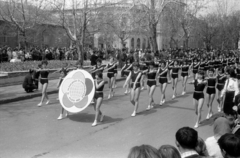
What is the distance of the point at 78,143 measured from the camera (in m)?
7.50

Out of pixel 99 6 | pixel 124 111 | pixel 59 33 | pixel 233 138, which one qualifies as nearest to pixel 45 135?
pixel 124 111

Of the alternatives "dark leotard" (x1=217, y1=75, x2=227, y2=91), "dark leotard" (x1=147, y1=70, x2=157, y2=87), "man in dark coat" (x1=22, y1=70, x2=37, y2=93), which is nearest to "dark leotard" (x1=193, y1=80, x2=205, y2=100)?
"dark leotard" (x1=217, y1=75, x2=227, y2=91)

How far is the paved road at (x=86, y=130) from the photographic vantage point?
7004 mm

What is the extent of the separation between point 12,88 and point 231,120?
13.1m

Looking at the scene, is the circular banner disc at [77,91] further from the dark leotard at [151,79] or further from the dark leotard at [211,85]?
the dark leotard at [211,85]

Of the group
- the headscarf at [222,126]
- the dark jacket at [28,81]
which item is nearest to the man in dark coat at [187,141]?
the headscarf at [222,126]

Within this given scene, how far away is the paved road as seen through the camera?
7.00 m

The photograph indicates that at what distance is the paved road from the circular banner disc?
55 cm

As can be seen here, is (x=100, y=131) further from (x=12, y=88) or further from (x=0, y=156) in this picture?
(x=12, y=88)

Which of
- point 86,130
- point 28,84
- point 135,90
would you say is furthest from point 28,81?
point 86,130

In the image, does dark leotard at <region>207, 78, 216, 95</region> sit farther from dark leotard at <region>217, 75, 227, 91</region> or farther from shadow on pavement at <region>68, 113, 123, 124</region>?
shadow on pavement at <region>68, 113, 123, 124</region>

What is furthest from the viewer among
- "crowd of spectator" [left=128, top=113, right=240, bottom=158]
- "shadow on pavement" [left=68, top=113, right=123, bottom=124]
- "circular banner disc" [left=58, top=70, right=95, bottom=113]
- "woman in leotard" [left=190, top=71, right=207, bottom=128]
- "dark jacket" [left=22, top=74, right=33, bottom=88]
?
"dark jacket" [left=22, top=74, right=33, bottom=88]

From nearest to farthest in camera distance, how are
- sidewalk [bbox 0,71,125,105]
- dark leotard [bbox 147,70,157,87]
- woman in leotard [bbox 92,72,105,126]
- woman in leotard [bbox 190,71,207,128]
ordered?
woman in leotard [bbox 190,71,207,128] < woman in leotard [bbox 92,72,105,126] < dark leotard [bbox 147,70,157,87] < sidewalk [bbox 0,71,125,105]

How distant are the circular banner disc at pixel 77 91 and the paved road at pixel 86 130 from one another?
549mm
